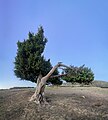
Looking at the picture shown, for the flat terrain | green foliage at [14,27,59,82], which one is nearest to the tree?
green foliage at [14,27,59,82]

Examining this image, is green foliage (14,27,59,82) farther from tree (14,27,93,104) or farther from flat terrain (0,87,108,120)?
flat terrain (0,87,108,120)

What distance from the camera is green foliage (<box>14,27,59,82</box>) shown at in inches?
1181

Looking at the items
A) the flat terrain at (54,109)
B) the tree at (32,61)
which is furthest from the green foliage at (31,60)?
the flat terrain at (54,109)

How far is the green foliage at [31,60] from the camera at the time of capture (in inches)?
1181

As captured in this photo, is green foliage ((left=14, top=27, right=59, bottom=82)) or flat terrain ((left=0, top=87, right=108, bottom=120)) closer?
flat terrain ((left=0, top=87, right=108, bottom=120))

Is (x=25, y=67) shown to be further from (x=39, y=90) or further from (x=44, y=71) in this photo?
(x=39, y=90)

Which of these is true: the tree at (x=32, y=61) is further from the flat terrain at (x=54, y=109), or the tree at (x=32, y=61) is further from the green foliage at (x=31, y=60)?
the flat terrain at (x=54, y=109)

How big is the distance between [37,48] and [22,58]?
1.94 m

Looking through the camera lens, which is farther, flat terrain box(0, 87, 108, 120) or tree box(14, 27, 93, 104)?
tree box(14, 27, 93, 104)

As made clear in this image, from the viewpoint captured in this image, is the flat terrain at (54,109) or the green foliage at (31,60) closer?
the flat terrain at (54,109)

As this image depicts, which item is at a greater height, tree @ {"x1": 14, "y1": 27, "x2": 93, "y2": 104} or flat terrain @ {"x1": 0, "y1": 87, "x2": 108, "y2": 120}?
tree @ {"x1": 14, "y1": 27, "x2": 93, "y2": 104}

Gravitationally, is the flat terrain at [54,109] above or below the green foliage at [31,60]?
below

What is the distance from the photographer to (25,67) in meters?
30.1

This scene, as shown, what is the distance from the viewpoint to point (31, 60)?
2994cm
